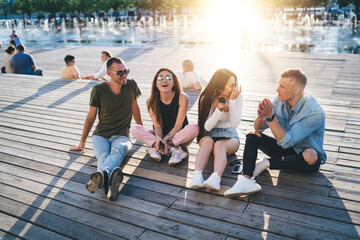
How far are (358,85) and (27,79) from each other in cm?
907

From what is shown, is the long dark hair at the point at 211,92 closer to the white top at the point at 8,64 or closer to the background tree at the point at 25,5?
the white top at the point at 8,64

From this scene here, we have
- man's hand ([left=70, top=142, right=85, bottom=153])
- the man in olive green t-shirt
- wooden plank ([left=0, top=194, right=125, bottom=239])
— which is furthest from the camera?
man's hand ([left=70, top=142, right=85, bottom=153])

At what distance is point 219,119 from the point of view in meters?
3.82

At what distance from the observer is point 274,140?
3.61 meters

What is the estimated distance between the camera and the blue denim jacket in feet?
10.5

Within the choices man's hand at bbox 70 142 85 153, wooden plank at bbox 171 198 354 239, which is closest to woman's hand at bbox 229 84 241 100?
wooden plank at bbox 171 198 354 239

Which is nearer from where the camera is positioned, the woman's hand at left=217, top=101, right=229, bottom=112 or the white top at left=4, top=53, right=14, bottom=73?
the woman's hand at left=217, top=101, right=229, bottom=112

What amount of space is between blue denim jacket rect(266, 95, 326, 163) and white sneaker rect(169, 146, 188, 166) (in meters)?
1.26

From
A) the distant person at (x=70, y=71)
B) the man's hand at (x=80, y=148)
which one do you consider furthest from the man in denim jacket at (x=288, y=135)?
the distant person at (x=70, y=71)

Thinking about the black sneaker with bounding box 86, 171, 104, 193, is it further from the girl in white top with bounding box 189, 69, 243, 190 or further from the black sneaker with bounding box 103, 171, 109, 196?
the girl in white top with bounding box 189, 69, 243, 190

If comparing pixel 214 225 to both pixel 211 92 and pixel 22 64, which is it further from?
pixel 22 64

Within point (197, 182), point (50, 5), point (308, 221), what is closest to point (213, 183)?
point (197, 182)

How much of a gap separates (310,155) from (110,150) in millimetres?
2292

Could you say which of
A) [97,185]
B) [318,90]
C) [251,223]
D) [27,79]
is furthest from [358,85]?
[27,79]
